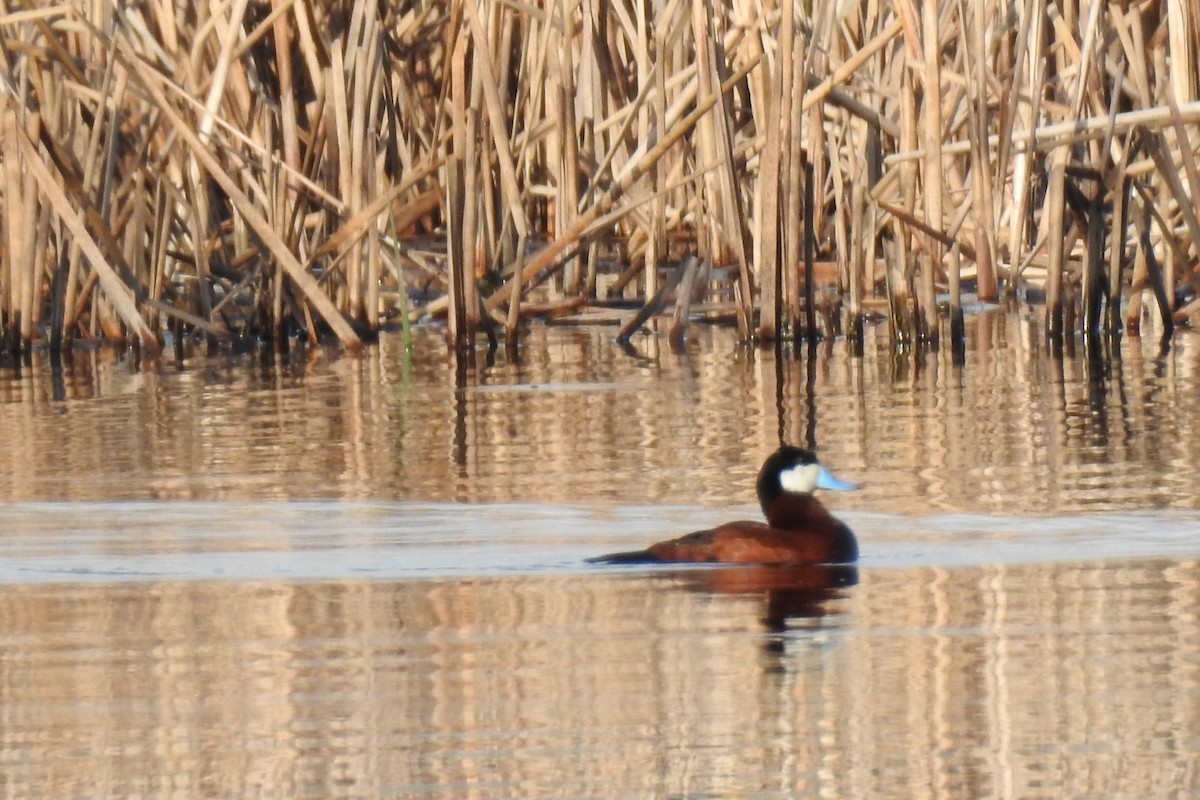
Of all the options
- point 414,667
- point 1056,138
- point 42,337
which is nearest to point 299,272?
point 42,337

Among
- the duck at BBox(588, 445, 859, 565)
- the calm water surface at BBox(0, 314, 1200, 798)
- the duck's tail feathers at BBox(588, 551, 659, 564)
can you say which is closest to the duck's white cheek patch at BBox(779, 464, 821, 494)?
the duck at BBox(588, 445, 859, 565)

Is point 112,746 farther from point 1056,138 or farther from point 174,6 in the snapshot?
point 174,6

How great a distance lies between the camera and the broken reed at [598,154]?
10.9 metres

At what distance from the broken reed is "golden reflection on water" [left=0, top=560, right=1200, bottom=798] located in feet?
17.1

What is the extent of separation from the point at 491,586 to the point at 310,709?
60.7 inches

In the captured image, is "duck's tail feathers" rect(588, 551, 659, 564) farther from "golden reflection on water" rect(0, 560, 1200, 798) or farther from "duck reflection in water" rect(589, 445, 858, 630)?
"golden reflection on water" rect(0, 560, 1200, 798)

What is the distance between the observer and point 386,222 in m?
13.1

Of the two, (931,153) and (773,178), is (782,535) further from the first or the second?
(931,153)

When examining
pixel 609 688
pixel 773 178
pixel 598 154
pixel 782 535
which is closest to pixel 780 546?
pixel 782 535

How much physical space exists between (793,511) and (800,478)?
0.10 m

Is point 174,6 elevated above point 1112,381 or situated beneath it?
elevated above

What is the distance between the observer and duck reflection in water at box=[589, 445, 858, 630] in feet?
19.7

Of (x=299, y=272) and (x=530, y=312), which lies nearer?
(x=299, y=272)

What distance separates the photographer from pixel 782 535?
6301 mm
